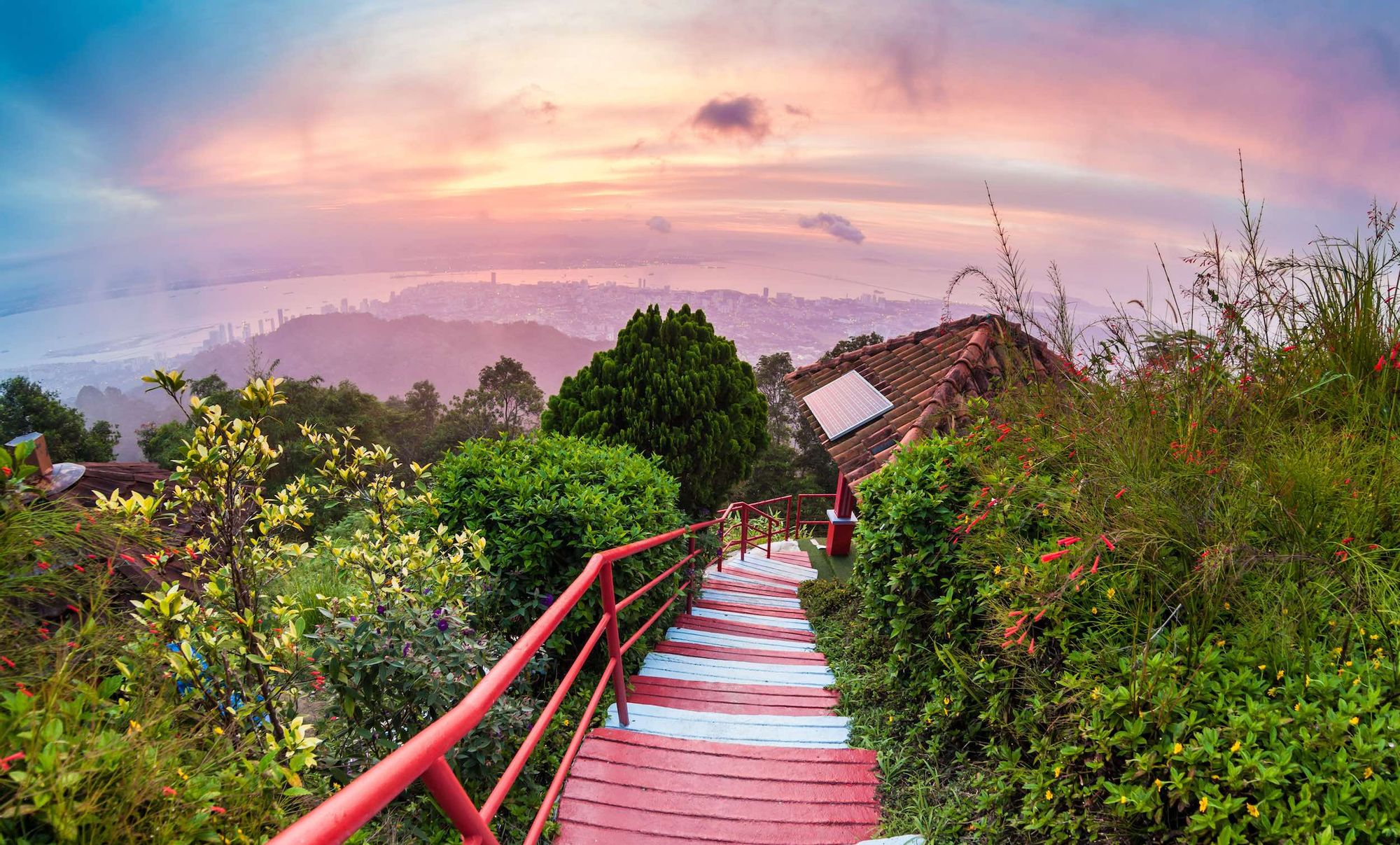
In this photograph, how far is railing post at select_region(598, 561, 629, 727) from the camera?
127 inches

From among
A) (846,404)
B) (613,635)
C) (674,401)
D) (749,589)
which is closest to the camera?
(613,635)

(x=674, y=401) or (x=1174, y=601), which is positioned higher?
(x=674, y=401)

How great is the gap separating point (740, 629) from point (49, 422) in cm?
2621

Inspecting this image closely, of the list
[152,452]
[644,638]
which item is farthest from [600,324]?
[644,638]

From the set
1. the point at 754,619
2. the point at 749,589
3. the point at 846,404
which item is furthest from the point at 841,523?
the point at 754,619

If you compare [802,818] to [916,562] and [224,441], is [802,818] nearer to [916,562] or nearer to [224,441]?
[916,562]

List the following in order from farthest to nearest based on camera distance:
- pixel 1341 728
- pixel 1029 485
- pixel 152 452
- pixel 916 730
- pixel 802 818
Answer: pixel 152 452, pixel 916 730, pixel 1029 485, pixel 802 818, pixel 1341 728

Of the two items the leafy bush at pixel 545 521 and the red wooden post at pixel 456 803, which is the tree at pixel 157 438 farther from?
the red wooden post at pixel 456 803

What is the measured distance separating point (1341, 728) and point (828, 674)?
3.15 m

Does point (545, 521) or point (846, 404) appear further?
point (846, 404)

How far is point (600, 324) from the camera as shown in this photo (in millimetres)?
64500

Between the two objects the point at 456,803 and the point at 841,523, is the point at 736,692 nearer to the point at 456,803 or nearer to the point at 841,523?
the point at 456,803

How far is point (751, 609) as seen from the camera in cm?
697

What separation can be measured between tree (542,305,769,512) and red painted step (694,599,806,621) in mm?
2354
